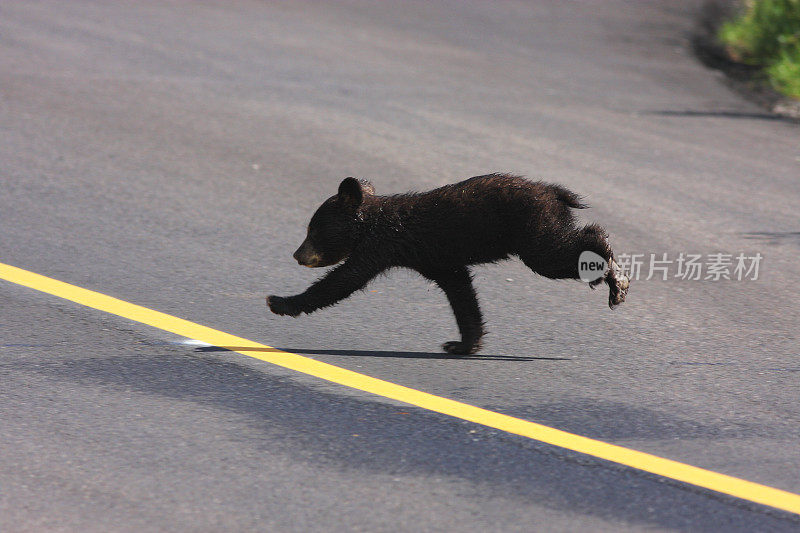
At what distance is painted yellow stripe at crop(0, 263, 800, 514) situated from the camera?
373cm

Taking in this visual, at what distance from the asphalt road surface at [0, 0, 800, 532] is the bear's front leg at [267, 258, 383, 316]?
208 mm

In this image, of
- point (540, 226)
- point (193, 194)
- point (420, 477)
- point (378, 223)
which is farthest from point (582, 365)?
point (193, 194)

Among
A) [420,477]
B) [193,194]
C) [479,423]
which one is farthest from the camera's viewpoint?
[193,194]

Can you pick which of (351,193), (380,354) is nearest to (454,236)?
(351,193)

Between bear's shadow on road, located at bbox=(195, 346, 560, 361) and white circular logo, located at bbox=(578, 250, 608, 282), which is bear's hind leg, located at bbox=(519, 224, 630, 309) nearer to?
white circular logo, located at bbox=(578, 250, 608, 282)

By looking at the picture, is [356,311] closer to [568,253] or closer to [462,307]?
[462,307]

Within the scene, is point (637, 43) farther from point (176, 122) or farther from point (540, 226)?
point (540, 226)

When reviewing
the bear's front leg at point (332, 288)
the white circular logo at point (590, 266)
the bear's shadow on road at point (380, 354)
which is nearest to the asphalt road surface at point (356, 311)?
the bear's shadow on road at point (380, 354)

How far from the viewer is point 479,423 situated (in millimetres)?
4246

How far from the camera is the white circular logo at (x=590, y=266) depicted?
509 centimetres

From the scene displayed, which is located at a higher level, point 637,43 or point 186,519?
point 637,43

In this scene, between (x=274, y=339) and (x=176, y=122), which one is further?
(x=176, y=122)

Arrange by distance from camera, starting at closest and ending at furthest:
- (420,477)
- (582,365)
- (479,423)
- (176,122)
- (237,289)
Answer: (420,477) → (479,423) → (582,365) → (237,289) → (176,122)

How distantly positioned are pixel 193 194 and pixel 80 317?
8.20 feet
